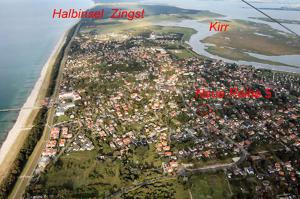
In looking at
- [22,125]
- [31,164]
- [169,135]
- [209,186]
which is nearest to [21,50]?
[22,125]

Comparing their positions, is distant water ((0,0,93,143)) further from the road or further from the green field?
the green field

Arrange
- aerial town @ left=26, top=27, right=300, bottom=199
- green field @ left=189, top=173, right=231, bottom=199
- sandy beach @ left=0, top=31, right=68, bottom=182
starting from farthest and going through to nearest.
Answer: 1. sandy beach @ left=0, top=31, right=68, bottom=182
2. aerial town @ left=26, top=27, right=300, bottom=199
3. green field @ left=189, top=173, right=231, bottom=199

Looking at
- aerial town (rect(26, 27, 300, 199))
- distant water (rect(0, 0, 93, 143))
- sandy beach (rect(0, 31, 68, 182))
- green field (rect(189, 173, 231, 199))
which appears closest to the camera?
green field (rect(189, 173, 231, 199))

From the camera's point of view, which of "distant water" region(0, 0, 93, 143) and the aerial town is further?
"distant water" region(0, 0, 93, 143)

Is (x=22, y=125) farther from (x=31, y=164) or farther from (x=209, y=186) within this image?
(x=209, y=186)

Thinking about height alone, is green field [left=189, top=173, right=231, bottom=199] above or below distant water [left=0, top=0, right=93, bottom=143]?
below

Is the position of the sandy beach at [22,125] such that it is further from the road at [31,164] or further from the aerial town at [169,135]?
the aerial town at [169,135]

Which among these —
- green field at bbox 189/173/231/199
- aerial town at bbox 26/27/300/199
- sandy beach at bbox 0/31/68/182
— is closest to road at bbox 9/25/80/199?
aerial town at bbox 26/27/300/199
